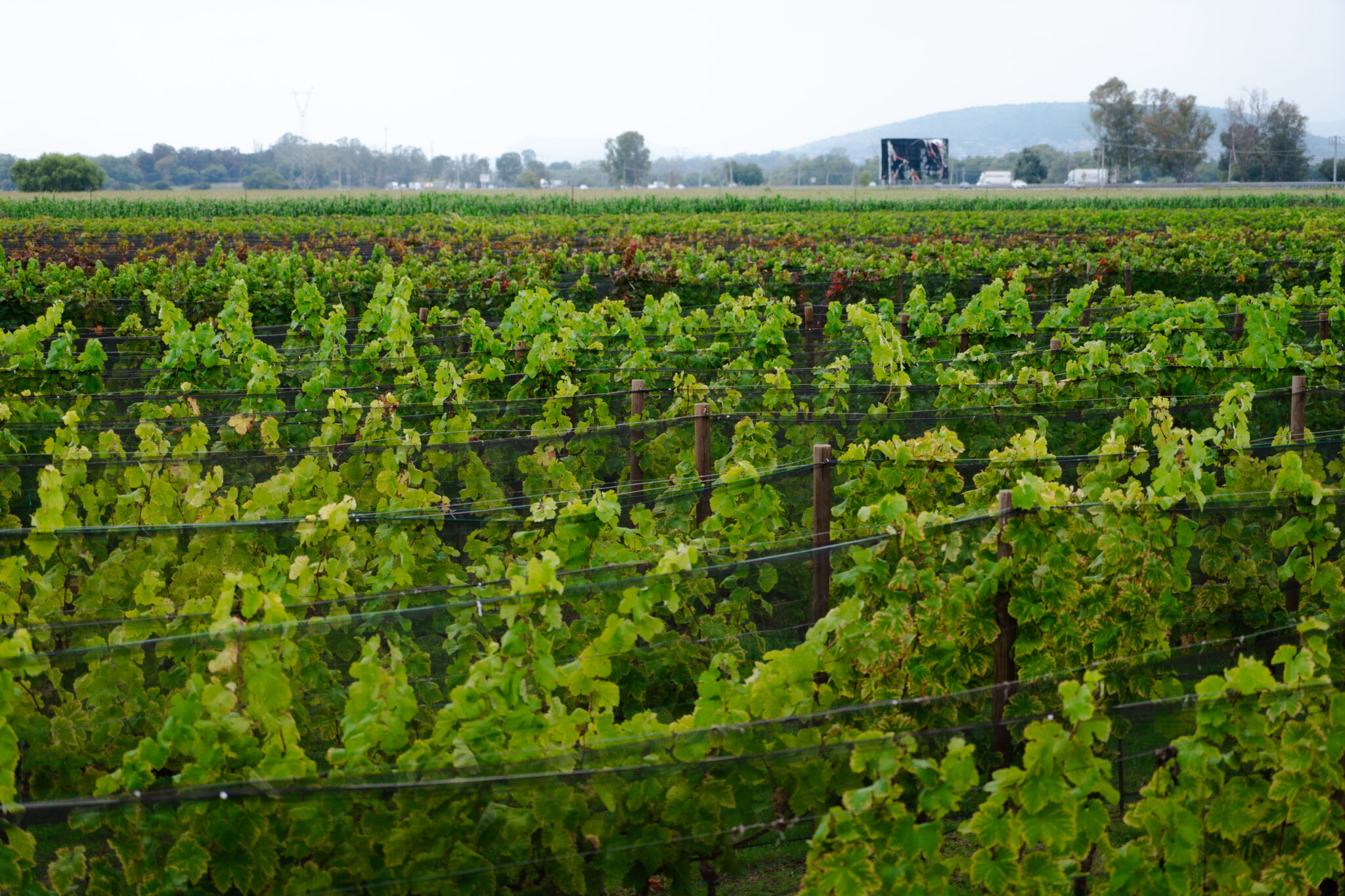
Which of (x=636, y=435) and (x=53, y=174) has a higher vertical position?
(x=53, y=174)

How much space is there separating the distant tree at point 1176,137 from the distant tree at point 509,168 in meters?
103

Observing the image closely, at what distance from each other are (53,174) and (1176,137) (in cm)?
9288

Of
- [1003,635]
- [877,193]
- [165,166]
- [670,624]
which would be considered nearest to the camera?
[1003,635]

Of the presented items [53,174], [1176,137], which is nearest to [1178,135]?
[1176,137]

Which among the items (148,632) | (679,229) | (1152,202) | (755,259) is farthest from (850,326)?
(1152,202)

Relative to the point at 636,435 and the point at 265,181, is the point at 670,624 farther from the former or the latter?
the point at 265,181

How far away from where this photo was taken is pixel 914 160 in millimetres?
71625

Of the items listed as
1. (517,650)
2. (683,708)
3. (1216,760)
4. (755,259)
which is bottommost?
(683,708)

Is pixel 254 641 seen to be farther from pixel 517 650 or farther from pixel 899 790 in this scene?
pixel 899 790

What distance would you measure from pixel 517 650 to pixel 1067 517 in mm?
2286

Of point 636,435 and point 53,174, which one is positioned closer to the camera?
point 636,435

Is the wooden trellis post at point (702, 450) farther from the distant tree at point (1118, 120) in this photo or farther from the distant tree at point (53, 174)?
the distant tree at point (1118, 120)

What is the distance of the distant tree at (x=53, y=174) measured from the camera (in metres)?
81.1

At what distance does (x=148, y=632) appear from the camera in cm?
434
